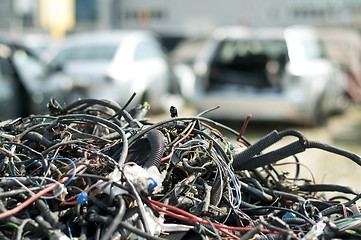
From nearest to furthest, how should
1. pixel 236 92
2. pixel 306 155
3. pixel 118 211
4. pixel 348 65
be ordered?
pixel 118 211 < pixel 306 155 < pixel 236 92 < pixel 348 65

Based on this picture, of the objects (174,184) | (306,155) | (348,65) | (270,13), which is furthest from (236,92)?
(270,13)

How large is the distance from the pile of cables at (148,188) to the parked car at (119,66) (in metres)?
5.37

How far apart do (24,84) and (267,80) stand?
500 centimetres

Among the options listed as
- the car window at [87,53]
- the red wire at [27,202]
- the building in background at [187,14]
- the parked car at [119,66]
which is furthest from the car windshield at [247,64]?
the building in background at [187,14]

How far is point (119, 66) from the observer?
804 centimetres

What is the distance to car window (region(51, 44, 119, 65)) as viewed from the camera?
8.42 metres

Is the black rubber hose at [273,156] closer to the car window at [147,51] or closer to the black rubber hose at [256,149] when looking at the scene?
the black rubber hose at [256,149]

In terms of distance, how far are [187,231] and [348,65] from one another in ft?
36.7

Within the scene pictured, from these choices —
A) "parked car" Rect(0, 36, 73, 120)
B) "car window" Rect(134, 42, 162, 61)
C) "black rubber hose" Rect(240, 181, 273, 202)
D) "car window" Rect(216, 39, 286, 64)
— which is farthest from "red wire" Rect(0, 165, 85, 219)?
"car window" Rect(216, 39, 286, 64)

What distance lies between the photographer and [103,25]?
140 feet

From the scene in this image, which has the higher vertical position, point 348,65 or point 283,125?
point 348,65

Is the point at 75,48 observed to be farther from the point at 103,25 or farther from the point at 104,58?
the point at 103,25

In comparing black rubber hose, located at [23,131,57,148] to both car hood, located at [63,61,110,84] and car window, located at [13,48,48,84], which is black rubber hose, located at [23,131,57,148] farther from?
car hood, located at [63,61,110,84]

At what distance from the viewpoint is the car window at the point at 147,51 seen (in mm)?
8844
